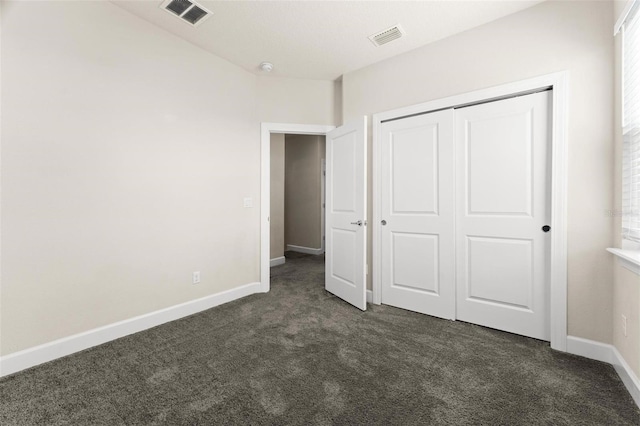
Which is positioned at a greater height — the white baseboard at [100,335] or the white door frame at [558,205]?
the white door frame at [558,205]

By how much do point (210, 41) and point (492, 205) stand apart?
311 cm

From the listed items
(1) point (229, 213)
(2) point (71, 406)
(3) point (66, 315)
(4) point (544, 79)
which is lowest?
(2) point (71, 406)

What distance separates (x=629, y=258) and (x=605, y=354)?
0.86m

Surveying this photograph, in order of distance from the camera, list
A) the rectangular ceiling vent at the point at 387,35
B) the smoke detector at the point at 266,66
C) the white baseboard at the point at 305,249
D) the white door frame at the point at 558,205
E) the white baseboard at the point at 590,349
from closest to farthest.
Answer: the white baseboard at the point at 590,349
the white door frame at the point at 558,205
the rectangular ceiling vent at the point at 387,35
the smoke detector at the point at 266,66
the white baseboard at the point at 305,249

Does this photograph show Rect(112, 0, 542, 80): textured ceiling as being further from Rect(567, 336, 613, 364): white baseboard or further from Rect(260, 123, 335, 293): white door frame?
Rect(567, 336, 613, 364): white baseboard

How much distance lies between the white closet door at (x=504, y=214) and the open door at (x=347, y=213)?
919mm

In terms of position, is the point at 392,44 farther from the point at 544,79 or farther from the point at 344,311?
the point at 344,311

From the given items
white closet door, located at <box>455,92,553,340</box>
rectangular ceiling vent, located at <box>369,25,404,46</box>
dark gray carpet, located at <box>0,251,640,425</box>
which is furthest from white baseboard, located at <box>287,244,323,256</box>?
rectangular ceiling vent, located at <box>369,25,404,46</box>

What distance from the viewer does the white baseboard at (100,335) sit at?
1831 mm

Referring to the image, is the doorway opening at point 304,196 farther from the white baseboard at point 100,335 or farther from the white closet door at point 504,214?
the white closet door at point 504,214

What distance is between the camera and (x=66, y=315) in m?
2.04

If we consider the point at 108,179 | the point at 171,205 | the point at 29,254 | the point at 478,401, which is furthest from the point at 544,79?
the point at 29,254

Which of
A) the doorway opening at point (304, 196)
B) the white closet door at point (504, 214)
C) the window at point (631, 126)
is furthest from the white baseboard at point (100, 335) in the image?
the window at point (631, 126)

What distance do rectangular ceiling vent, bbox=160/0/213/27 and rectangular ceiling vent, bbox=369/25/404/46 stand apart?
1.49 metres
